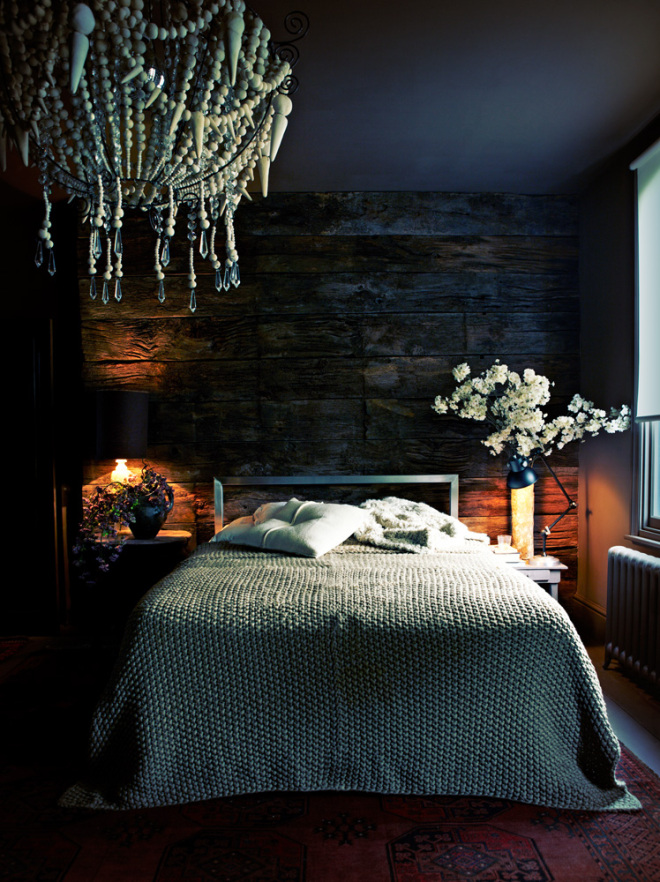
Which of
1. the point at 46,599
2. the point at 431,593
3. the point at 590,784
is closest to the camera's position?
the point at 590,784

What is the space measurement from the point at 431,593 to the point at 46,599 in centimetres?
273

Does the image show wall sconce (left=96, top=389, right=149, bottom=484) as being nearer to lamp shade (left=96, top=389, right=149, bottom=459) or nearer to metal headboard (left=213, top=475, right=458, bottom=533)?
lamp shade (left=96, top=389, right=149, bottom=459)

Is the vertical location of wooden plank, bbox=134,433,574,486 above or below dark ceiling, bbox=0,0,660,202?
below

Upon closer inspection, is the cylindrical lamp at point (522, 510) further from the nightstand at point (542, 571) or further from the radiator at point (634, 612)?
the radiator at point (634, 612)

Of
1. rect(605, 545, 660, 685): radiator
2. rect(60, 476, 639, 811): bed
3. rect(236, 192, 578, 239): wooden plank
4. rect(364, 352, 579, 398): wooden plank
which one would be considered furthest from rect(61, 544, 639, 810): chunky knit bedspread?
rect(236, 192, 578, 239): wooden plank

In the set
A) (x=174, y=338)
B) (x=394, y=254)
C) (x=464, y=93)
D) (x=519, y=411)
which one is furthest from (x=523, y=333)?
(x=174, y=338)

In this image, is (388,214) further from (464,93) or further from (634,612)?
(634,612)

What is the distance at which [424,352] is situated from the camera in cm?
360

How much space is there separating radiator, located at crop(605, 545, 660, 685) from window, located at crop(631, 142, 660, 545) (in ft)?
0.71

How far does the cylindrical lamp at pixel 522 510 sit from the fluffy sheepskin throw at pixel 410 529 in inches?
14.5

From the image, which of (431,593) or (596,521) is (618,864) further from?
(596,521)

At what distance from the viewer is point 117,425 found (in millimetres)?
3242

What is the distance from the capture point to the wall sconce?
324 centimetres

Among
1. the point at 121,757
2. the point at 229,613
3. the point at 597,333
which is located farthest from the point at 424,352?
the point at 121,757
